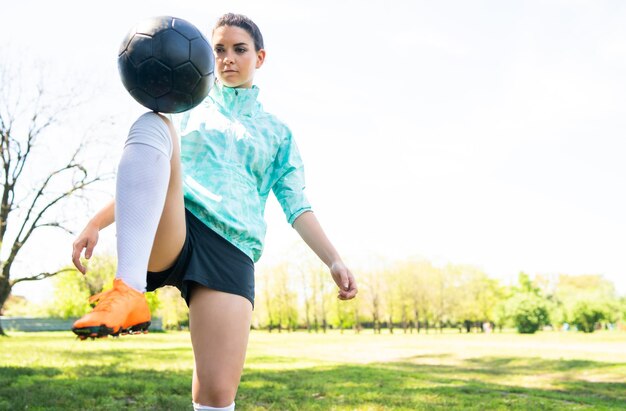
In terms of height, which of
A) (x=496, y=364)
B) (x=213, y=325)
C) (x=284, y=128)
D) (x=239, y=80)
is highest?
(x=239, y=80)

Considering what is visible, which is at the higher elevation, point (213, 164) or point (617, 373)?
point (213, 164)

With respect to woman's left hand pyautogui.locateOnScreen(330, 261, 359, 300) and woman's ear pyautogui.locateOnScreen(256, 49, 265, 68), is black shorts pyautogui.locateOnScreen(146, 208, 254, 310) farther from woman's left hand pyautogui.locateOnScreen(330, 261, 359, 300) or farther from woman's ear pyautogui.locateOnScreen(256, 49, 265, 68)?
woman's ear pyautogui.locateOnScreen(256, 49, 265, 68)

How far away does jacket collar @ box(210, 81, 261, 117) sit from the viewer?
2740mm

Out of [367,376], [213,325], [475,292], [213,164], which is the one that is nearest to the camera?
[213,325]

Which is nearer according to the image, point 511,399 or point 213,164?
point 213,164

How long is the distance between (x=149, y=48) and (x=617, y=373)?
15.5 metres

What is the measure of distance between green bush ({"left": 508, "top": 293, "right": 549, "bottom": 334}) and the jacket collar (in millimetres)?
52443

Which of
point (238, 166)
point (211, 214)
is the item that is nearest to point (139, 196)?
point (211, 214)

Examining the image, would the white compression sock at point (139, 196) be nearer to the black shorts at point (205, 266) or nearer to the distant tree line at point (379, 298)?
the black shorts at point (205, 266)

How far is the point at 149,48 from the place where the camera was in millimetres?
2008

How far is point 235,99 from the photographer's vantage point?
275 centimetres

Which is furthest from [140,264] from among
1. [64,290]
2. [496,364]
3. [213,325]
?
[64,290]

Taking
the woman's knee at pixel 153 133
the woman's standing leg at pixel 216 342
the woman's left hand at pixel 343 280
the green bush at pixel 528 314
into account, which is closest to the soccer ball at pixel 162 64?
the woman's knee at pixel 153 133

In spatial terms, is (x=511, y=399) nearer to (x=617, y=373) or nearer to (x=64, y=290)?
(x=617, y=373)
